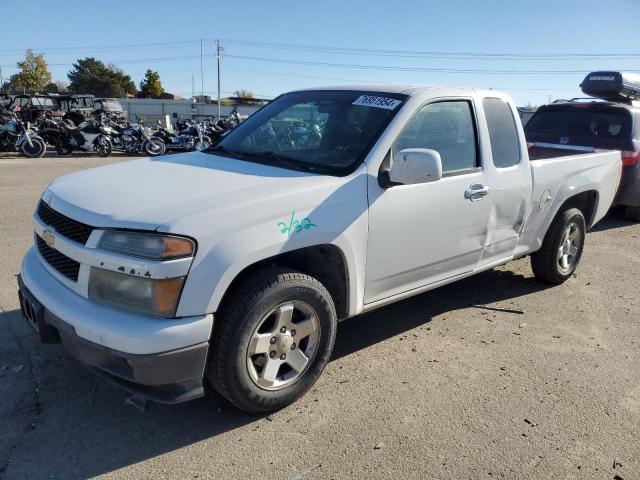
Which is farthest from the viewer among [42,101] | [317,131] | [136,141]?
[42,101]

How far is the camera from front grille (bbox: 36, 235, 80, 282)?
9.05ft

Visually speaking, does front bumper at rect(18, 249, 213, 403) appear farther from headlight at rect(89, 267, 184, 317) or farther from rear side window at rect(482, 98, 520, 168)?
rear side window at rect(482, 98, 520, 168)

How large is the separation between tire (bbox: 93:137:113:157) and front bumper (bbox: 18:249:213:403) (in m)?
15.3

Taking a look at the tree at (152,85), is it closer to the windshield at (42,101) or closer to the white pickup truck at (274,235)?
the windshield at (42,101)

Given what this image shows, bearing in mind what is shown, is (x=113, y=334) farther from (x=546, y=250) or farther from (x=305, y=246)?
(x=546, y=250)

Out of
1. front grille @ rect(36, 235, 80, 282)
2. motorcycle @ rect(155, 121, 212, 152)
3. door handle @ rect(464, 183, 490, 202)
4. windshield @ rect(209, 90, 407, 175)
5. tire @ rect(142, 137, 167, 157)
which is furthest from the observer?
motorcycle @ rect(155, 121, 212, 152)

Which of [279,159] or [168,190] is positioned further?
[279,159]

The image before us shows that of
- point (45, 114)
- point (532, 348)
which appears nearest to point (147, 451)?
point (532, 348)

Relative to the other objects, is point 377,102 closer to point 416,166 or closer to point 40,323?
point 416,166

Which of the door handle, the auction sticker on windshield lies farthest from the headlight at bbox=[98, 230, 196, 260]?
the door handle

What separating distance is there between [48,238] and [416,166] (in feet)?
6.92

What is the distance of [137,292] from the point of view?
256 centimetres

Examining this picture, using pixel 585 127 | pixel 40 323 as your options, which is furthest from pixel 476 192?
pixel 585 127

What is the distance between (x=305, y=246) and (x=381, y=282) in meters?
0.73
